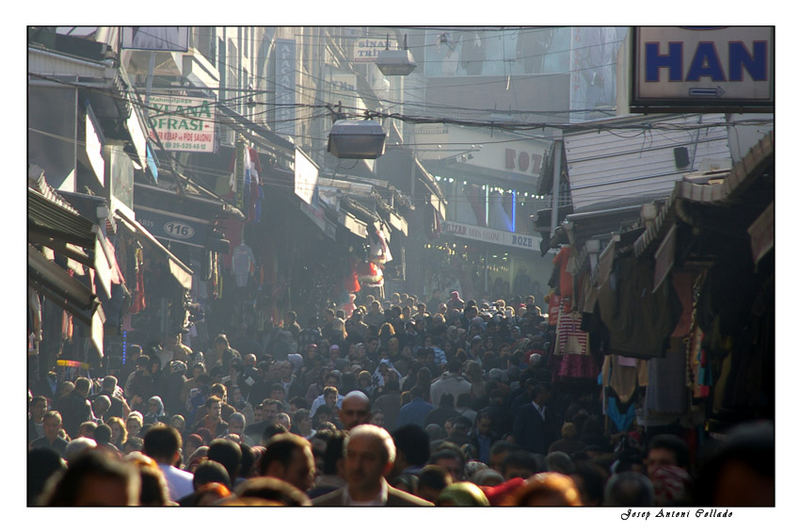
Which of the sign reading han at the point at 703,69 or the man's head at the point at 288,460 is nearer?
the man's head at the point at 288,460

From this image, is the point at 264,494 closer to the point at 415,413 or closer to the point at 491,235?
the point at 415,413

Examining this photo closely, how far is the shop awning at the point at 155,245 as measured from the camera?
1733 cm

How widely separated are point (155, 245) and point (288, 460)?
12847 mm

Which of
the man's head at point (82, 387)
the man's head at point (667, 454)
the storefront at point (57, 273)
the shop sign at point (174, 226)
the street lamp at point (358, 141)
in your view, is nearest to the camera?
the man's head at point (667, 454)

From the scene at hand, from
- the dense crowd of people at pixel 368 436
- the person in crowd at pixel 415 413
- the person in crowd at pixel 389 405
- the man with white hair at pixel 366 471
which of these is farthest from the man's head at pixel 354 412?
the person in crowd at pixel 389 405

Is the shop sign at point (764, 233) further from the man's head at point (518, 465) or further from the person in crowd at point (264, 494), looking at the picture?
the person in crowd at point (264, 494)

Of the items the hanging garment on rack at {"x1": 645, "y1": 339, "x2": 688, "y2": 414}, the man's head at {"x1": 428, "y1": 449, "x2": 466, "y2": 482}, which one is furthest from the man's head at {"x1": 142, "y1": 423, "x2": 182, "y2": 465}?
the hanging garment on rack at {"x1": 645, "y1": 339, "x2": 688, "y2": 414}

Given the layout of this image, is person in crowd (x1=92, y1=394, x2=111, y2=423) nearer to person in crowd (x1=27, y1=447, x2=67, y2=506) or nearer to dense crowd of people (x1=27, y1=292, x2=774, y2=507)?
dense crowd of people (x1=27, y1=292, x2=774, y2=507)

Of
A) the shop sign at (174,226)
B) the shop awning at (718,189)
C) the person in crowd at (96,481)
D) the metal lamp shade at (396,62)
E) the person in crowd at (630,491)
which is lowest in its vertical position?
the person in crowd at (630,491)

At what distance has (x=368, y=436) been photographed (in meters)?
5.95

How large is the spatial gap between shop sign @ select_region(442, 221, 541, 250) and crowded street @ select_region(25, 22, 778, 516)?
597 inches

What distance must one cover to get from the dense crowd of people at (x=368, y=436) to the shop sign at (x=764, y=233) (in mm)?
1370

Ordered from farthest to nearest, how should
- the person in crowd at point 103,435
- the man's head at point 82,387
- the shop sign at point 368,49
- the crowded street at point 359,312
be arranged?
the shop sign at point 368,49 < the man's head at point 82,387 < the person in crowd at point 103,435 < the crowded street at point 359,312

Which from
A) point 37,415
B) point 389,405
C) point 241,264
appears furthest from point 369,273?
point 37,415
